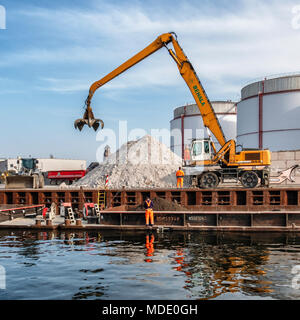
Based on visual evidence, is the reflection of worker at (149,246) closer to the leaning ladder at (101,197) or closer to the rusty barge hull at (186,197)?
the rusty barge hull at (186,197)

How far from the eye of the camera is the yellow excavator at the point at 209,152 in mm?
25188

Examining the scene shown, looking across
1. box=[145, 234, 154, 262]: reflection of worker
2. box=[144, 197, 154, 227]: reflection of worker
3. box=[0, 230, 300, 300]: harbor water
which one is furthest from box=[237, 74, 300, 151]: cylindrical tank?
box=[145, 234, 154, 262]: reflection of worker

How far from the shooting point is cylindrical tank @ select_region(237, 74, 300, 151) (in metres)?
41.9

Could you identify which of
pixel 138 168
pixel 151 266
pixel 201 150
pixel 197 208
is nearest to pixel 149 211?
pixel 197 208

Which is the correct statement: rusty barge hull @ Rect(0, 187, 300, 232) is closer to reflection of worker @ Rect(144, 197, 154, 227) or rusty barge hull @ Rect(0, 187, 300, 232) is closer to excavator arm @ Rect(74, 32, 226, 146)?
reflection of worker @ Rect(144, 197, 154, 227)

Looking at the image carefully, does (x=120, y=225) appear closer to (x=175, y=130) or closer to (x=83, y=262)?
(x=83, y=262)

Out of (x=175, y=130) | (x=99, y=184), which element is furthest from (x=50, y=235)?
(x=175, y=130)

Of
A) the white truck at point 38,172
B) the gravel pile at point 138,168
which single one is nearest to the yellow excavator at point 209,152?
the white truck at point 38,172

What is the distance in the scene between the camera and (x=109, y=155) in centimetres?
4769

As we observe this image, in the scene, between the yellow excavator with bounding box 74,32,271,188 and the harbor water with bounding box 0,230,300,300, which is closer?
the harbor water with bounding box 0,230,300,300

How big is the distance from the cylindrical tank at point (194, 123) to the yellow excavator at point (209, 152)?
104 feet

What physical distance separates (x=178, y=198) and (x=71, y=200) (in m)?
7.12

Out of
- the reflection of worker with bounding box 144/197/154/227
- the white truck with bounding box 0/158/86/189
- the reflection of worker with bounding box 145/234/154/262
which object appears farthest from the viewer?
the white truck with bounding box 0/158/86/189

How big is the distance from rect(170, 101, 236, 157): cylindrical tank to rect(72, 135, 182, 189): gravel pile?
13663 mm
